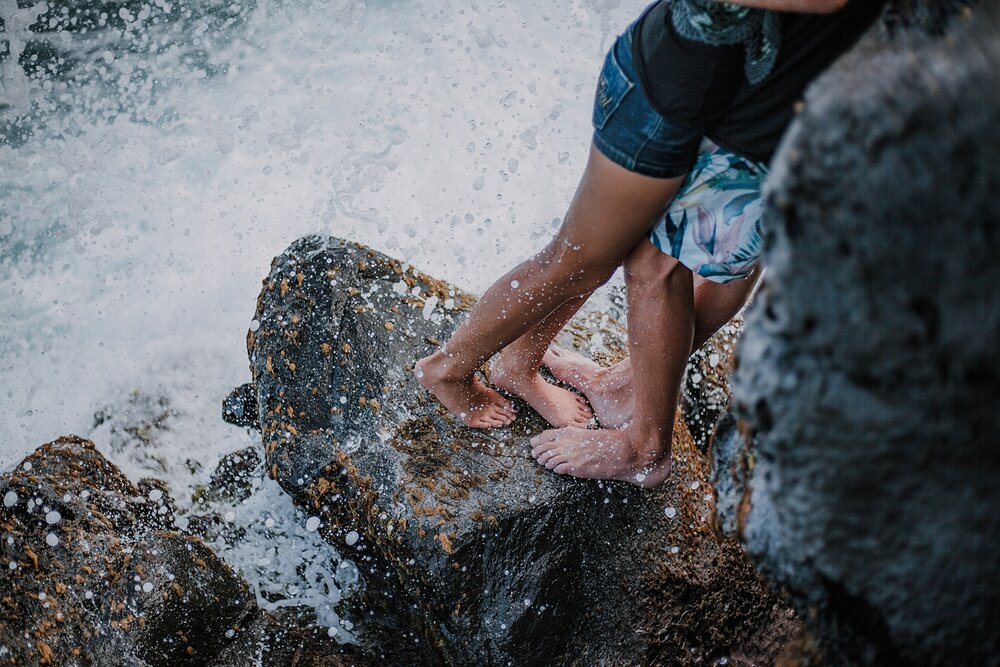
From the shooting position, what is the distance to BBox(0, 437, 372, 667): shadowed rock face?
2461 millimetres

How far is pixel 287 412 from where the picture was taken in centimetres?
282

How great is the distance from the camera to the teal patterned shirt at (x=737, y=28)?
5.20 ft

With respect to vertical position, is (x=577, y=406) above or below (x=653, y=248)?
below

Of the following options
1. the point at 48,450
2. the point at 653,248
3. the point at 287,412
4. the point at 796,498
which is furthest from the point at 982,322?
the point at 48,450

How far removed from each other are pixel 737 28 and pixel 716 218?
522mm

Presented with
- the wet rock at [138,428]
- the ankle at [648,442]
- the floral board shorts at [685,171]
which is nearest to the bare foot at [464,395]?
the ankle at [648,442]

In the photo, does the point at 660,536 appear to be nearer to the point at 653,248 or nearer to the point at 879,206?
the point at 653,248

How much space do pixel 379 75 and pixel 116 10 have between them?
2.55 meters

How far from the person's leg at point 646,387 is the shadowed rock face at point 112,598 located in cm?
109

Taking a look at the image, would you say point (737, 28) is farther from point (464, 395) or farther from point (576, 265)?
point (464, 395)

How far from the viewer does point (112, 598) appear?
255 cm

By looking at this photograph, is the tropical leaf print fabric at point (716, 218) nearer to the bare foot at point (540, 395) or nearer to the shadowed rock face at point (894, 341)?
the shadowed rock face at point (894, 341)

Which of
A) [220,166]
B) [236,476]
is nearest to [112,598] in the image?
[236,476]

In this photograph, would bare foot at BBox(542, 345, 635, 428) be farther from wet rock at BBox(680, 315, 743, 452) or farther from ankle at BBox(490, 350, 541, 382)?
wet rock at BBox(680, 315, 743, 452)
